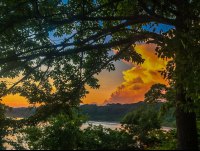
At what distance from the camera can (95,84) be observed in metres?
5.16

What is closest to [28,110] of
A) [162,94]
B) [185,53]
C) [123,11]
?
[185,53]

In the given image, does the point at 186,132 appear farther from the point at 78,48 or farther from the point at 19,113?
the point at 19,113

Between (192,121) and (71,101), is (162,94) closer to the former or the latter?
(192,121)

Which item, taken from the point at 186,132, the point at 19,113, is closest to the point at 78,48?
the point at 19,113

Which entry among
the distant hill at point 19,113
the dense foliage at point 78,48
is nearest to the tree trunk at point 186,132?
the dense foliage at point 78,48

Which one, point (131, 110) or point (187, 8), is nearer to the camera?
point (187, 8)

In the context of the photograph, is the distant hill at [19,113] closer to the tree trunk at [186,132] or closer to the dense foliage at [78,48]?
the dense foliage at [78,48]

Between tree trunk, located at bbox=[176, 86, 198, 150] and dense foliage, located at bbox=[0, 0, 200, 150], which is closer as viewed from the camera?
dense foliage, located at bbox=[0, 0, 200, 150]

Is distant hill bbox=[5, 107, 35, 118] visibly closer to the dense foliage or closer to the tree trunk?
the dense foliage

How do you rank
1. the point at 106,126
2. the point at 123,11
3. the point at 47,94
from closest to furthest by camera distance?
1. the point at 47,94
2. the point at 123,11
3. the point at 106,126

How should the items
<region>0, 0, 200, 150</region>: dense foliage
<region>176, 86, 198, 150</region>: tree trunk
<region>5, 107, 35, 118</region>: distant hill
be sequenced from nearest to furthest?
→ <region>0, 0, 200, 150</region>: dense foliage < <region>5, 107, 35, 118</region>: distant hill < <region>176, 86, 198, 150</region>: tree trunk

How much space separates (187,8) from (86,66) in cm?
301

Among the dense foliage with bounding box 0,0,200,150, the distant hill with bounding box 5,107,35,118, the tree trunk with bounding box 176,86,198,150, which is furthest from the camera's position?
the tree trunk with bounding box 176,86,198,150

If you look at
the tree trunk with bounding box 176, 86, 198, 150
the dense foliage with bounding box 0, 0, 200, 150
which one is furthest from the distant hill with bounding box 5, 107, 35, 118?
the tree trunk with bounding box 176, 86, 198, 150
